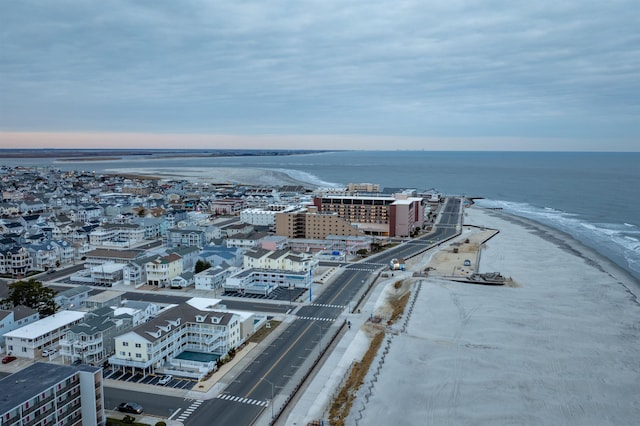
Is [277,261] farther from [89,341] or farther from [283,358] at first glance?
[89,341]

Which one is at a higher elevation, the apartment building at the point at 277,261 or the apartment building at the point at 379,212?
the apartment building at the point at 379,212

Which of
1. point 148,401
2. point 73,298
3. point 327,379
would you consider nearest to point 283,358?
point 327,379

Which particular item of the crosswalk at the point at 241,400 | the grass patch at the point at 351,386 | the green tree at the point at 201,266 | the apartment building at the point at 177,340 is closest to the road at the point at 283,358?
the crosswalk at the point at 241,400

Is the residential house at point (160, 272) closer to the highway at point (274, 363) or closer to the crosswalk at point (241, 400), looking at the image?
the highway at point (274, 363)

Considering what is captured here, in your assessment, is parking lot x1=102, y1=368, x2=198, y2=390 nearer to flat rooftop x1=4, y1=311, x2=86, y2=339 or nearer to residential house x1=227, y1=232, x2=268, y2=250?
flat rooftop x1=4, y1=311, x2=86, y2=339

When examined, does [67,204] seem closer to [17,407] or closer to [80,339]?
[80,339]

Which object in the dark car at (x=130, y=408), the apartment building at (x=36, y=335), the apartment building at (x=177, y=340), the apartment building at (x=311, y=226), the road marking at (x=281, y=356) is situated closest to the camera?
the dark car at (x=130, y=408)

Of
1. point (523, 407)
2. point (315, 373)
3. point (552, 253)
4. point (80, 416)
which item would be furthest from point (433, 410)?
point (552, 253)
